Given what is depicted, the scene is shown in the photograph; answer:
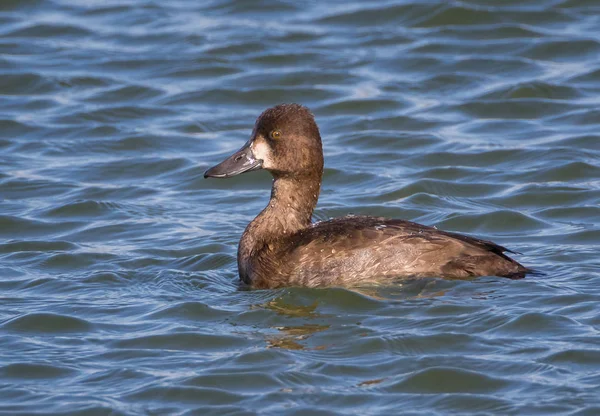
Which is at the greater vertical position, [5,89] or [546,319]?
[5,89]

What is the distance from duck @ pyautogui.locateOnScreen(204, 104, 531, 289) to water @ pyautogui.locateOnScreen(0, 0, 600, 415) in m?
0.15

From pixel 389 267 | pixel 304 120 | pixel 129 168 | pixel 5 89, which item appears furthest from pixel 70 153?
pixel 389 267

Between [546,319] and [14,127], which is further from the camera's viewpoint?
[14,127]

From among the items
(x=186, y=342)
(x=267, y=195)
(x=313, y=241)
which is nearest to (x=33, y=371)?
(x=186, y=342)

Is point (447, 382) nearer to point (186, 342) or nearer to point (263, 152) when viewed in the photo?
point (186, 342)

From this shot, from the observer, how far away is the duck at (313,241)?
27.7 feet

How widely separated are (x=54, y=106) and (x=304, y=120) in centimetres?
572

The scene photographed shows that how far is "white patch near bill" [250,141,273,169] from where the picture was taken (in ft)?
29.7

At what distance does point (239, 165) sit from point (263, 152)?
0.24 meters

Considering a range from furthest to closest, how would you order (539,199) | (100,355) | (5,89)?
(5,89), (539,199), (100,355)

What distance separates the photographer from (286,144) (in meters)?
8.98

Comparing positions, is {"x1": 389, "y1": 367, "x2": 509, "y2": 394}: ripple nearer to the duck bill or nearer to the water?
the water

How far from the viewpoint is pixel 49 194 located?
11484 millimetres

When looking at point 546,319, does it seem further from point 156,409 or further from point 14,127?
point 14,127
